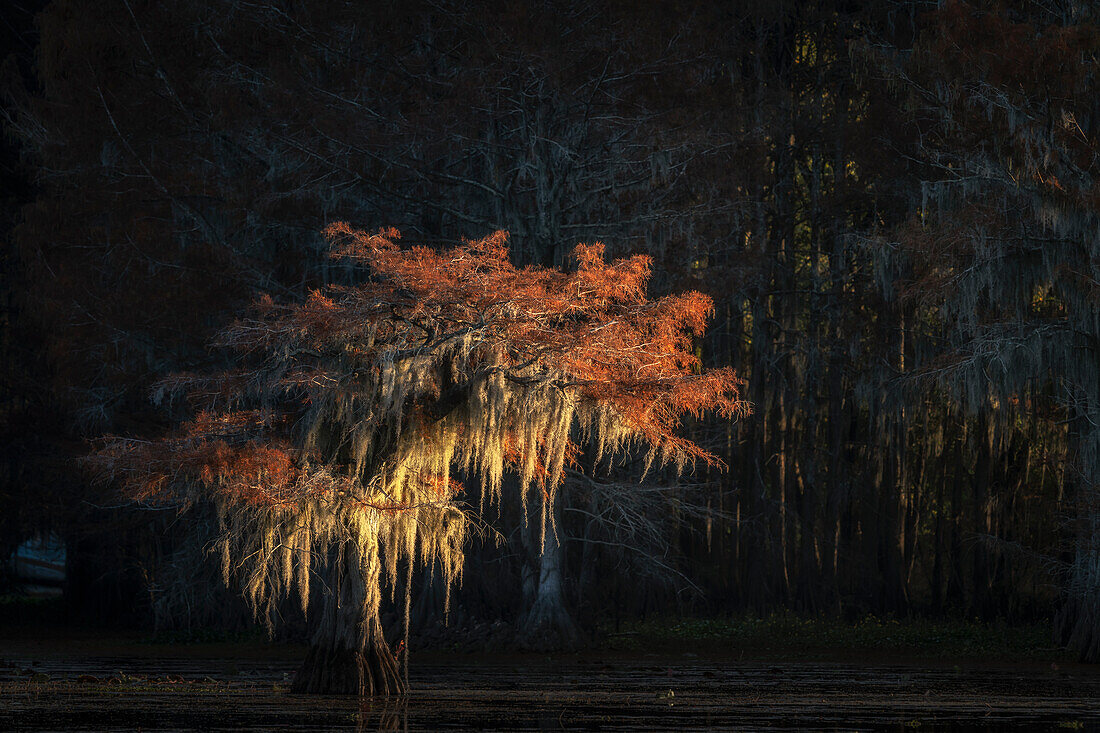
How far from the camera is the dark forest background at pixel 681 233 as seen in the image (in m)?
24.0

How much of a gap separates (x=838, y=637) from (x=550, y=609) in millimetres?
6031

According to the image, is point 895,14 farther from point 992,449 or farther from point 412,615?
point 412,615

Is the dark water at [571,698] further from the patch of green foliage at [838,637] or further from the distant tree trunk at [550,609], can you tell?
the patch of green foliage at [838,637]

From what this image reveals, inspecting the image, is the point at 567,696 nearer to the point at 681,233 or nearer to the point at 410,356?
the point at 410,356

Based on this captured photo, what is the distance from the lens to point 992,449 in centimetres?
2859

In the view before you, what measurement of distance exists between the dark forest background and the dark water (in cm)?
503

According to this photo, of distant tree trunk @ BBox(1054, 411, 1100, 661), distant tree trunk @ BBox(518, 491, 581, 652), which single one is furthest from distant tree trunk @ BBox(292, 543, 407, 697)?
distant tree trunk @ BBox(1054, 411, 1100, 661)

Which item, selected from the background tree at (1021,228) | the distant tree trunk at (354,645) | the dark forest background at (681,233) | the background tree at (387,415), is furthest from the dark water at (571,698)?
the dark forest background at (681,233)

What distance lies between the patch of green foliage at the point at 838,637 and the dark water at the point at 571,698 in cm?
327

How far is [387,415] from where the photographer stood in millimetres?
16562

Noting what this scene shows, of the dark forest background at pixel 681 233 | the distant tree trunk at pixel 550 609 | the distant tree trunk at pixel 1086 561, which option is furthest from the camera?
the distant tree trunk at pixel 550 609

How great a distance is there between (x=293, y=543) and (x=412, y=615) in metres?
11.6

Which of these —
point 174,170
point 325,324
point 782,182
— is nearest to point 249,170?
point 174,170

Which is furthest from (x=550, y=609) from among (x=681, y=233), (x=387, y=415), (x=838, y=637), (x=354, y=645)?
(x=387, y=415)
